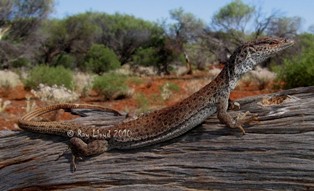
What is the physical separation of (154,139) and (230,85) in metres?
0.99

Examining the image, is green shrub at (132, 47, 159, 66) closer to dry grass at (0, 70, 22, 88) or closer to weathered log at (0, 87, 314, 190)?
dry grass at (0, 70, 22, 88)

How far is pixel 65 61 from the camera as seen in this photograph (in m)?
40.5

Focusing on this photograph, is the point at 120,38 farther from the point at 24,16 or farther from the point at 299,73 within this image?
the point at 299,73

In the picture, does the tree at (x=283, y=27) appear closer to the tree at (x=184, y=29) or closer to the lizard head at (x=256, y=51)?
the tree at (x=184, y=29)

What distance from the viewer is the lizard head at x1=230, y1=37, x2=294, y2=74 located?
4.80m

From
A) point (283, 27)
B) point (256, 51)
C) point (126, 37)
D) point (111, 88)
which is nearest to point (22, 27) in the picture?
point (126, 37)

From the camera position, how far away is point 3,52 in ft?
108

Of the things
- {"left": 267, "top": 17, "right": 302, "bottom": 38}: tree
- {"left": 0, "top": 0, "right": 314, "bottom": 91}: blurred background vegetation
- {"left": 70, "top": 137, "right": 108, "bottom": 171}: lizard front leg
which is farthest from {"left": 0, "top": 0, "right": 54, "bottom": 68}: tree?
{"left": 70, "top": 137, "right": 108, "bottom": 171}: lizard front leg

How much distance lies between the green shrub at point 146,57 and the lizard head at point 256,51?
35.3m

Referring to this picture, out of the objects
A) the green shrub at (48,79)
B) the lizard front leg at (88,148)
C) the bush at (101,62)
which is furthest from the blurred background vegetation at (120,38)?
the lizard front leg at (88,148)

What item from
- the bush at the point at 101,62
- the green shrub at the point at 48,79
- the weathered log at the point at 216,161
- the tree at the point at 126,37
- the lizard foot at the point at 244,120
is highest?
the tree at the point at 126,37

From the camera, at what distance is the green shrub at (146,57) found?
132 feet

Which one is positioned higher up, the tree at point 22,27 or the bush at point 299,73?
the tree at point 22,27

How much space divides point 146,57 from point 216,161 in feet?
118
